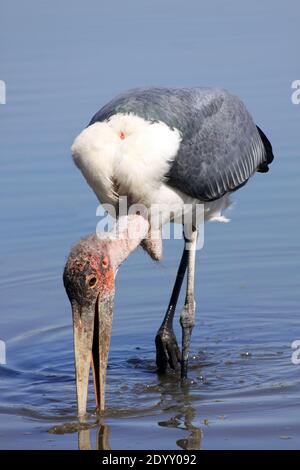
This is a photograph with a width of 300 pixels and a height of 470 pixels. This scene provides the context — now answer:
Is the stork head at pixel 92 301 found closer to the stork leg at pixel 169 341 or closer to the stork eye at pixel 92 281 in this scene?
the stork eye at pixel 92 281

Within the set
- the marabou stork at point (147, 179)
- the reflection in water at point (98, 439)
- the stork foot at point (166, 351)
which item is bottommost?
the reflection in water at point (98, 439)

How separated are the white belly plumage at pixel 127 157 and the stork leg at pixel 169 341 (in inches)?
51.1

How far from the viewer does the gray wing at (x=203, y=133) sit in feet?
29.6

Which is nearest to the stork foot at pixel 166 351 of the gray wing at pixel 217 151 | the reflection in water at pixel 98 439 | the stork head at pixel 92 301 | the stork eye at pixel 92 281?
the gray wing at pixel 217 151

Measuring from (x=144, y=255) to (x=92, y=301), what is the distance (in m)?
3.75

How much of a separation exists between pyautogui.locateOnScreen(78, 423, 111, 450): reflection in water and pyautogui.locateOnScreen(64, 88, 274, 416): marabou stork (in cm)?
20

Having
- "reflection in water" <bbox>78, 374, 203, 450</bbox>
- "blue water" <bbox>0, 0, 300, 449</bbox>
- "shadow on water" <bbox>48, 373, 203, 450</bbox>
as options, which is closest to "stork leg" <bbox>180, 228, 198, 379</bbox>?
"blue water" <bbox>0, 0, 300, 449</bbox>

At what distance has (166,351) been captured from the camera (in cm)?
980

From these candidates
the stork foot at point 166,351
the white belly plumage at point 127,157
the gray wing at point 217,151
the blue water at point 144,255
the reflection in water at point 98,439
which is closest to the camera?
the reflection in water at point 98,439

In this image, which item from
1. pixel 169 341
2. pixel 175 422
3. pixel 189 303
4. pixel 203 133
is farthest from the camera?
pixel 189 303

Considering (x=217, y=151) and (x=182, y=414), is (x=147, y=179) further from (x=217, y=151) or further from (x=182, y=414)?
(x=182, y=414)

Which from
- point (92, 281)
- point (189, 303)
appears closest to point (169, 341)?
point (189, 303)

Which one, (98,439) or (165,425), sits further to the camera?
(165,425)

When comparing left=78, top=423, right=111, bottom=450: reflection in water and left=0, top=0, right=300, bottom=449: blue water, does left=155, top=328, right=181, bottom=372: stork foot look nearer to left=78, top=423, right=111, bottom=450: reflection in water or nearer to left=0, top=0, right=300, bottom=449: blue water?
left=0, top=0, right=300, bottom=449: blue water
